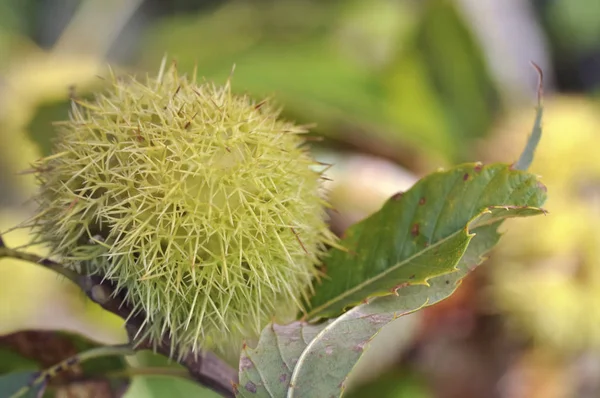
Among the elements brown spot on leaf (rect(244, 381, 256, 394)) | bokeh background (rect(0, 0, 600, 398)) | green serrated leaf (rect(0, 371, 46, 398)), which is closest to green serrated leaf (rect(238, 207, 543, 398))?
brown spot on leaf (rect(244, 381, 256, 394))

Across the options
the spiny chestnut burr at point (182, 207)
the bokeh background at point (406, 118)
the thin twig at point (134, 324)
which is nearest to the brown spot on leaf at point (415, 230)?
the spiny chestnut burr at point (182, 207)

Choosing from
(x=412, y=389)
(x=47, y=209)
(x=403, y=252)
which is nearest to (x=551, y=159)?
(x=412, y=389)

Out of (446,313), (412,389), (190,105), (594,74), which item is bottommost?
(412,389)

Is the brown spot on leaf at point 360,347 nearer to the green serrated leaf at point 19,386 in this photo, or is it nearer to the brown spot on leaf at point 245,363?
the brown spot on leaf at point 245,363

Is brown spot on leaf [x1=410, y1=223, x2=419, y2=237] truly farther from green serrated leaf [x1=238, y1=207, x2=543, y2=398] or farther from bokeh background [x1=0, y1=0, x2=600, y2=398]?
bokeh background [x1=0, y1=0, x2=600, y2=398]

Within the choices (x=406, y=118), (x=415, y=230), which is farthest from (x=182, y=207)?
(x=406, y=118)

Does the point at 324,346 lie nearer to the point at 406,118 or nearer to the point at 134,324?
the point at 134,324

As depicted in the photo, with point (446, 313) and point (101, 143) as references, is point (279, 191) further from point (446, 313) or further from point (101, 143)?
point (446, 313)
